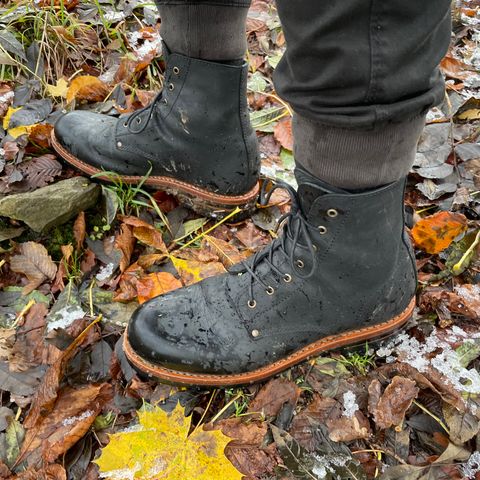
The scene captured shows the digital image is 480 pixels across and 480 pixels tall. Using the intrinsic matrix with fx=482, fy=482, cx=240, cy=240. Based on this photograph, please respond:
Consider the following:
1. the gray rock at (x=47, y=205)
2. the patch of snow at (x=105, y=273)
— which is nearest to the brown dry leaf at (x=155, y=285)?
the patch of snow at (x=105, y=273)

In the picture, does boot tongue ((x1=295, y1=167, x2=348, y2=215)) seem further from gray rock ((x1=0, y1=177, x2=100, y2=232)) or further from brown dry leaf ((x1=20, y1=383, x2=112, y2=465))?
gray rock ((x1=0, y1=177, x2=100, y2=232))

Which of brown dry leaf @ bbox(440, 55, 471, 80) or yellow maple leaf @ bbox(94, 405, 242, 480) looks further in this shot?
brown dry leaf @ bbox(440, 55, 471, 80)

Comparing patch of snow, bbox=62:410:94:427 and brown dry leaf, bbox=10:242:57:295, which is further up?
brown dry leaf, bbox=10:242:57:295

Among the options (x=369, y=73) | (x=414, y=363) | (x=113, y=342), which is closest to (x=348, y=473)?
(x=414, y=363)

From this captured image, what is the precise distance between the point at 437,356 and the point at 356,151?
2.07 ft

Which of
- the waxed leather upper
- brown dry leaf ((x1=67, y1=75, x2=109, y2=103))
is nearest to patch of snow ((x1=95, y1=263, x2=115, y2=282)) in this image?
the waxed leather upper

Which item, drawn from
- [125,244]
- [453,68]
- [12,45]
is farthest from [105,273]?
[453,68]

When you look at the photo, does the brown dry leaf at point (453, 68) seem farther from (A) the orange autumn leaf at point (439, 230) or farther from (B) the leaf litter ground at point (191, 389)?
(A) the orange autumn leaf at point (439, 230)

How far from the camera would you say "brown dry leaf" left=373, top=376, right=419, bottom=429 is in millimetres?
1109

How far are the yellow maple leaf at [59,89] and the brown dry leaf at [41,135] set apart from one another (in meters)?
0.29

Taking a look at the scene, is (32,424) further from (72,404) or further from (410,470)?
(410,470)

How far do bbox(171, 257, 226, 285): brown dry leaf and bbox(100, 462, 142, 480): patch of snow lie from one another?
1.78ft

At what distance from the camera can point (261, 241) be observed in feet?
5.15

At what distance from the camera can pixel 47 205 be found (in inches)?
60.0
